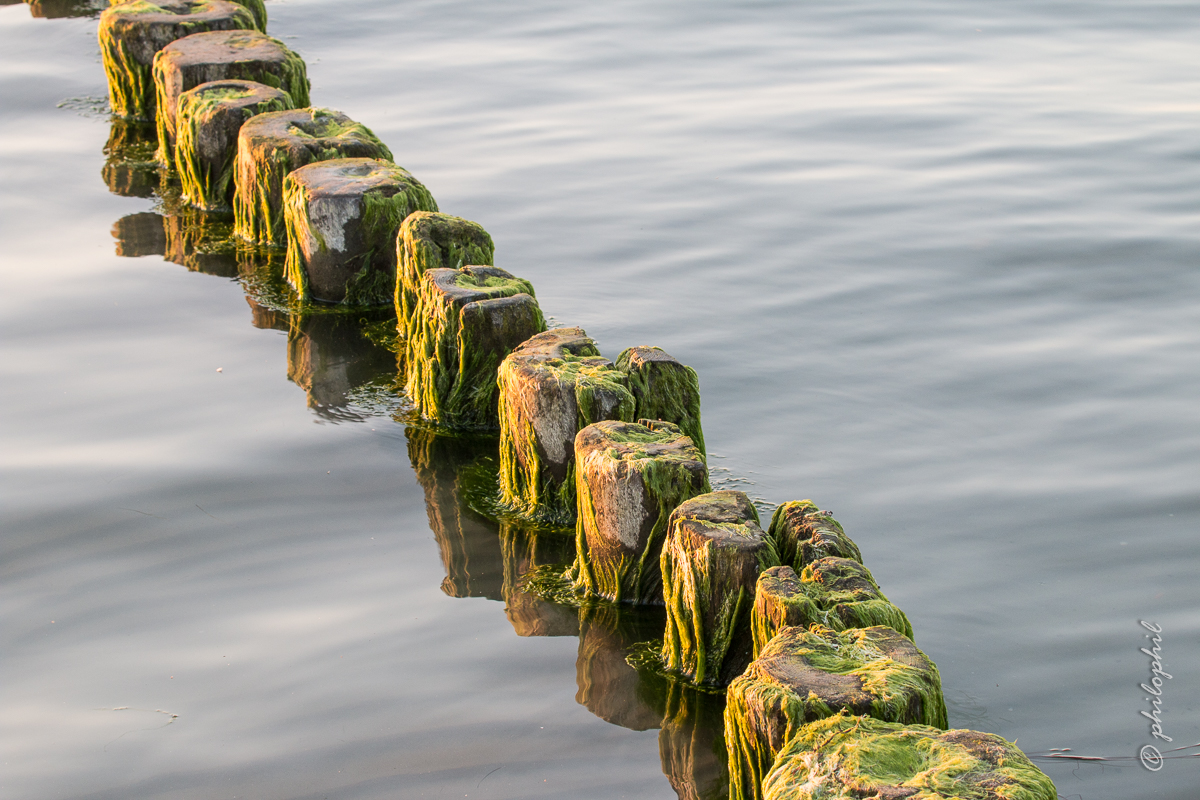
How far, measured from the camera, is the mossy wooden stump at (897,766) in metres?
2.36

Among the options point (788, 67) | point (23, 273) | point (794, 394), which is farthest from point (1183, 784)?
point (788, 67)

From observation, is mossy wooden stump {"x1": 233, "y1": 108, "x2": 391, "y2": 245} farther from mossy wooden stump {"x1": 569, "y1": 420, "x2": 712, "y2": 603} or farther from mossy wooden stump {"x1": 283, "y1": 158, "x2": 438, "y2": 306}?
mossy wooden stump {"x1": 569, "y1": 420, "x2": 712, "y2": 603}

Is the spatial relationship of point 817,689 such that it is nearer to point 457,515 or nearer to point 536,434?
point 536,434

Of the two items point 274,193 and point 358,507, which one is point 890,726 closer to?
point 358,507

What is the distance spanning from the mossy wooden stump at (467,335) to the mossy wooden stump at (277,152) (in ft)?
4.70

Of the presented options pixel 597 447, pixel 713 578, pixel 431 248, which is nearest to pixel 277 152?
pixel 431 248

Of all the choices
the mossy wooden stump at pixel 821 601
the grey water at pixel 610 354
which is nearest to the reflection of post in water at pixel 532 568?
the grey water at pixel 610 354

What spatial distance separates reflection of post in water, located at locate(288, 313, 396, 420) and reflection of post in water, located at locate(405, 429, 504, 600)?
1.56 ft

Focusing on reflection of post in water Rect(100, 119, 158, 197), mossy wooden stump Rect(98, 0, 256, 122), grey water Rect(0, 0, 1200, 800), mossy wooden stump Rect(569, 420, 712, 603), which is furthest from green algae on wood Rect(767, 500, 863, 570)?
mossy wooden stump Rect(98, 0, 256, 122)

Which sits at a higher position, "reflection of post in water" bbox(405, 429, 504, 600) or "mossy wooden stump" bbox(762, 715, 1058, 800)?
"mossy wooden stump" bbox(762, 715, 1058, 800)

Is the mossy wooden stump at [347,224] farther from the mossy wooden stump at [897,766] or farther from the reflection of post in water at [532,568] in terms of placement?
the mossy wooden stump at [897,766]

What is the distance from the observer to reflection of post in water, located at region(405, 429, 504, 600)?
168 inches

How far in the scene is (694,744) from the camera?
3488mm

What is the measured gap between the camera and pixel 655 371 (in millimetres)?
4270
